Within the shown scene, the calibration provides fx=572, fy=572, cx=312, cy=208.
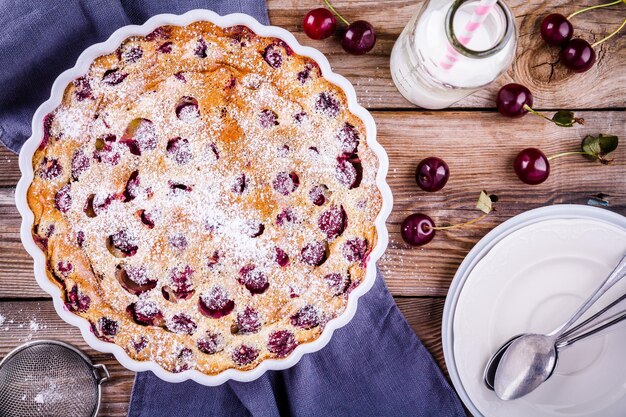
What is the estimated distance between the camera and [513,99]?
147cm

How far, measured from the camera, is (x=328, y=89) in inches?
51.6

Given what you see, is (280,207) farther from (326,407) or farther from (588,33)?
(588,33)

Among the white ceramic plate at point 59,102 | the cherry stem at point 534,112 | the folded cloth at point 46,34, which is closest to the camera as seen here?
the white ceramic plate at point 59,102

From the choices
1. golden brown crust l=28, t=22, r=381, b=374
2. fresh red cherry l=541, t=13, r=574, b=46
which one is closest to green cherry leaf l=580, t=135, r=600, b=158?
fresh red cherry l=541, t=13, r=574, b=46

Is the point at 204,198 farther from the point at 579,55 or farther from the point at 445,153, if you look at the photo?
the point at 579,55

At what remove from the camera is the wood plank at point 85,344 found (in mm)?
1522

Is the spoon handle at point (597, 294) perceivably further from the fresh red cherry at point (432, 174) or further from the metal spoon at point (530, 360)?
the fresh red cherry at point (432, 174)

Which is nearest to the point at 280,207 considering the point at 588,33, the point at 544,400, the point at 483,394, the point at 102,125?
the point at 102,125

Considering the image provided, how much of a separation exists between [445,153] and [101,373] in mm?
1087

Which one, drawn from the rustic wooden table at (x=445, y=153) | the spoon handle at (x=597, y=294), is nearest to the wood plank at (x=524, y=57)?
the rustic wooden table at (x=445, y=153)

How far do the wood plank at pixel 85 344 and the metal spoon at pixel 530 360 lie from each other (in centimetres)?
18

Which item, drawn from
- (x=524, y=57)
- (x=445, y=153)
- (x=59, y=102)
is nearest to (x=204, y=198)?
(x=59, y=102)

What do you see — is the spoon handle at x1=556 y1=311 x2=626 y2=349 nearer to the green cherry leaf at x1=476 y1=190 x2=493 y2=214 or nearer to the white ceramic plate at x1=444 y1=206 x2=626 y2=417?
the white ceramic plate at x1=444 y1=206 x2=626 y2=417

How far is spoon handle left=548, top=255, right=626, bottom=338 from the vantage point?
1.43m
